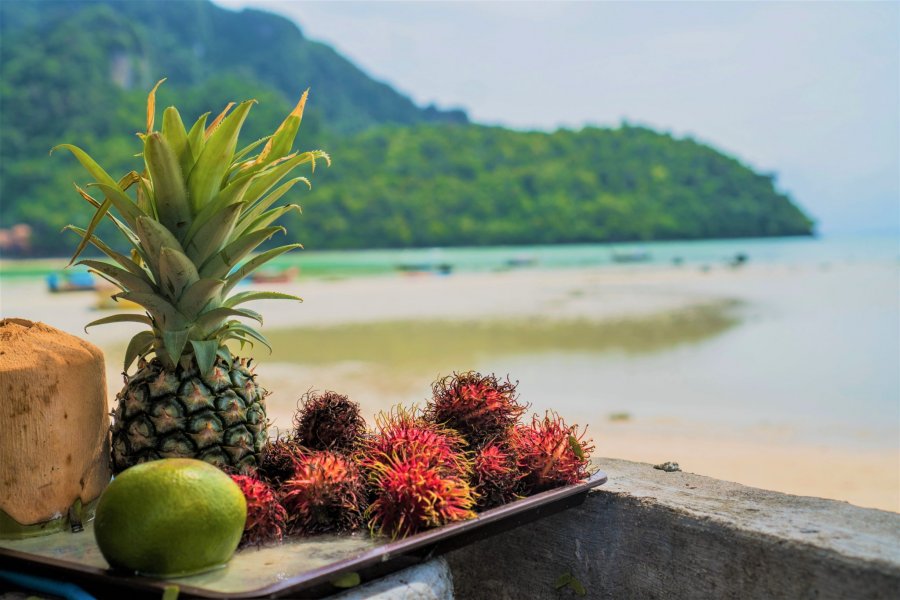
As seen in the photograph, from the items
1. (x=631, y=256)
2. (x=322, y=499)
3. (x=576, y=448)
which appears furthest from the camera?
(x=631, y=256)

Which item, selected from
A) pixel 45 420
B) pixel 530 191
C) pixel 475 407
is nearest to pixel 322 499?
pixel 475 407

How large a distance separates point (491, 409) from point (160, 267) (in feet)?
3.31

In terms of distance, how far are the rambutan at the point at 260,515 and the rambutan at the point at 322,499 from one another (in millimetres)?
42

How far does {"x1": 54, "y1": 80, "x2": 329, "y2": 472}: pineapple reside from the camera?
7.00ft

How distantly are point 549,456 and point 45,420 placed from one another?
51.7 inches

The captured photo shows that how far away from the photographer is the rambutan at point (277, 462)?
7.44ft

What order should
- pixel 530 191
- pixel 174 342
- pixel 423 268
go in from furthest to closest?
pixel 530 191 < pixel 423 268 < pixel 174 342

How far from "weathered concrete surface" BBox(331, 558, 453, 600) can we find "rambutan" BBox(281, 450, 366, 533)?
0.18 metres

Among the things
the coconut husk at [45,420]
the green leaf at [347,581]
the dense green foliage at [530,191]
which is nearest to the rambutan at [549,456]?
the green leaf at [347,581]

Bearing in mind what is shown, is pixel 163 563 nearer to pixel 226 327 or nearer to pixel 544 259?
pixel 226 327

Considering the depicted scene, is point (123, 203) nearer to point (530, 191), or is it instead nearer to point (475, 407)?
point (475, 407)

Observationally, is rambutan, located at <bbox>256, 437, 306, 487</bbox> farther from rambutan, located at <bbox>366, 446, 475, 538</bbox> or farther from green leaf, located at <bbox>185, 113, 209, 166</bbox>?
green leaf, located at <bbox>185, 113, 209, 166</bbox>

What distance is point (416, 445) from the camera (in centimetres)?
216

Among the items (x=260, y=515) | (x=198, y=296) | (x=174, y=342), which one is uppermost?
(x=198, y=296)
